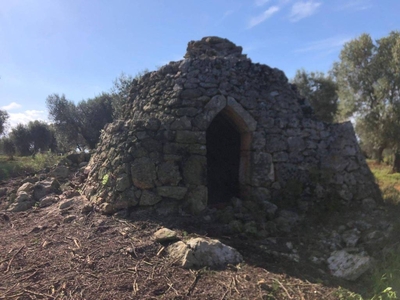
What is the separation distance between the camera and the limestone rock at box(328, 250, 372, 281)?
435 cm

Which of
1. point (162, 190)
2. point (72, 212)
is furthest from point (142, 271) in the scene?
point (72, 212)

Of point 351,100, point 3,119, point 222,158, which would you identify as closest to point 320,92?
point 351,100

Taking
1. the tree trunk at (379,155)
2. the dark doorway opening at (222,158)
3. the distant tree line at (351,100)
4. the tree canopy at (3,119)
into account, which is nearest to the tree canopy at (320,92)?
the distant tree line at (351,100)

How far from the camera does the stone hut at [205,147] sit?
584 cm

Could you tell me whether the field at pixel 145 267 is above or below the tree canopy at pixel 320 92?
below

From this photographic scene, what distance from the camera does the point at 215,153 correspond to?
837cm

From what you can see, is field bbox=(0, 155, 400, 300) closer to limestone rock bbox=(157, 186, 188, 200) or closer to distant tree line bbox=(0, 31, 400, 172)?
limestone rock bbox=(157, 186, 188, 200)

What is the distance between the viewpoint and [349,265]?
14.7 ft

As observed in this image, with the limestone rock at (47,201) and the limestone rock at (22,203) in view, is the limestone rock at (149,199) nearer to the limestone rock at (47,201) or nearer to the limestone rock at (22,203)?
the limestone rock at (47,201)

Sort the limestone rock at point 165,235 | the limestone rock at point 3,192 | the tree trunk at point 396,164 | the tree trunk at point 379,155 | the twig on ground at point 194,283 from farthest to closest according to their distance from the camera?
the tree trunk at point 379,155 < the tree trunk at point 396,164 < the limestone rock at point 3,192 < the limestone rock at point 165,235 < the twig on ground at point 194,283

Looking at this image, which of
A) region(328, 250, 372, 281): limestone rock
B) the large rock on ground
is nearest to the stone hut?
the large rock on ground

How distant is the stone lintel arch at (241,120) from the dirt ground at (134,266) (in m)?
1.47

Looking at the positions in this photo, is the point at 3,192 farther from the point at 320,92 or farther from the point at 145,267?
the point at 320,92

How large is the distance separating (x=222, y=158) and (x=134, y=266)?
4471 millimetres
